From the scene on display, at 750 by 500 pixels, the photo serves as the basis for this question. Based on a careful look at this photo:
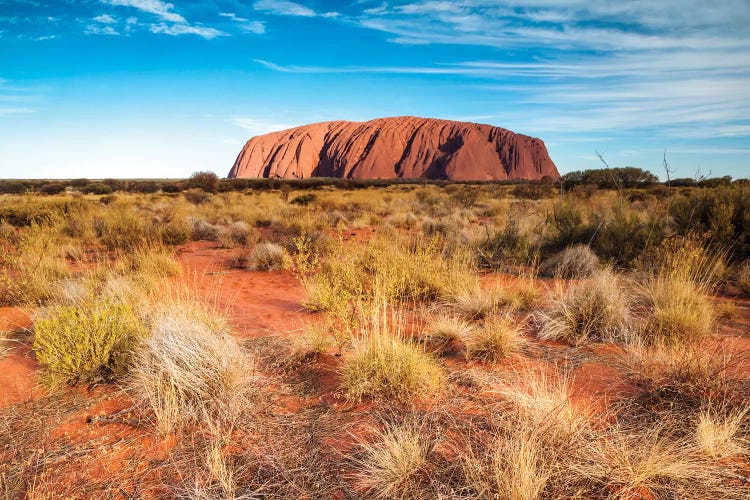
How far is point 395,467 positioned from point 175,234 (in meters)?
9.80

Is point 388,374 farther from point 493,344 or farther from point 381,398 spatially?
point 493,344

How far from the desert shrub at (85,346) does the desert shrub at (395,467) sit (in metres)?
2.18

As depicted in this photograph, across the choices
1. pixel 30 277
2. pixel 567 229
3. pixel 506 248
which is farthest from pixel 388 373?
pixel 567 229

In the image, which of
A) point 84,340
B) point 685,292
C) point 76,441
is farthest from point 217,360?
point 685,292

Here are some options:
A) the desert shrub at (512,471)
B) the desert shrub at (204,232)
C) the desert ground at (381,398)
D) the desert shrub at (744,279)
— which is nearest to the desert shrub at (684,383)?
the desert ground at (381,398)

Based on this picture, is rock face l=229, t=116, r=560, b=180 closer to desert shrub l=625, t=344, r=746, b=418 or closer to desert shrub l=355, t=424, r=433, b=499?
desert shrub l=625, t=344, r=746, b=418

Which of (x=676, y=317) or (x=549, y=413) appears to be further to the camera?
(x=676, y=317)

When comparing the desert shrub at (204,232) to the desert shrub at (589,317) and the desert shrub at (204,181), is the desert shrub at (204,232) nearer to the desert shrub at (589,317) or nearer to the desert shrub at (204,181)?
the desert shrub at (589,317)

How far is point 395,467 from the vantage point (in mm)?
1992

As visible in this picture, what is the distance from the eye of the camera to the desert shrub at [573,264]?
20.8 ft

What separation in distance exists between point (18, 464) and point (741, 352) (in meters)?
4.90

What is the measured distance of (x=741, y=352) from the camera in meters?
3.15

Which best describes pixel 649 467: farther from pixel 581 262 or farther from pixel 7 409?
pixel 581 262

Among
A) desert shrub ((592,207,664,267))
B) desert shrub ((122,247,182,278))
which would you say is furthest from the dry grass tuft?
desert shrub ((592,207,664,267))
